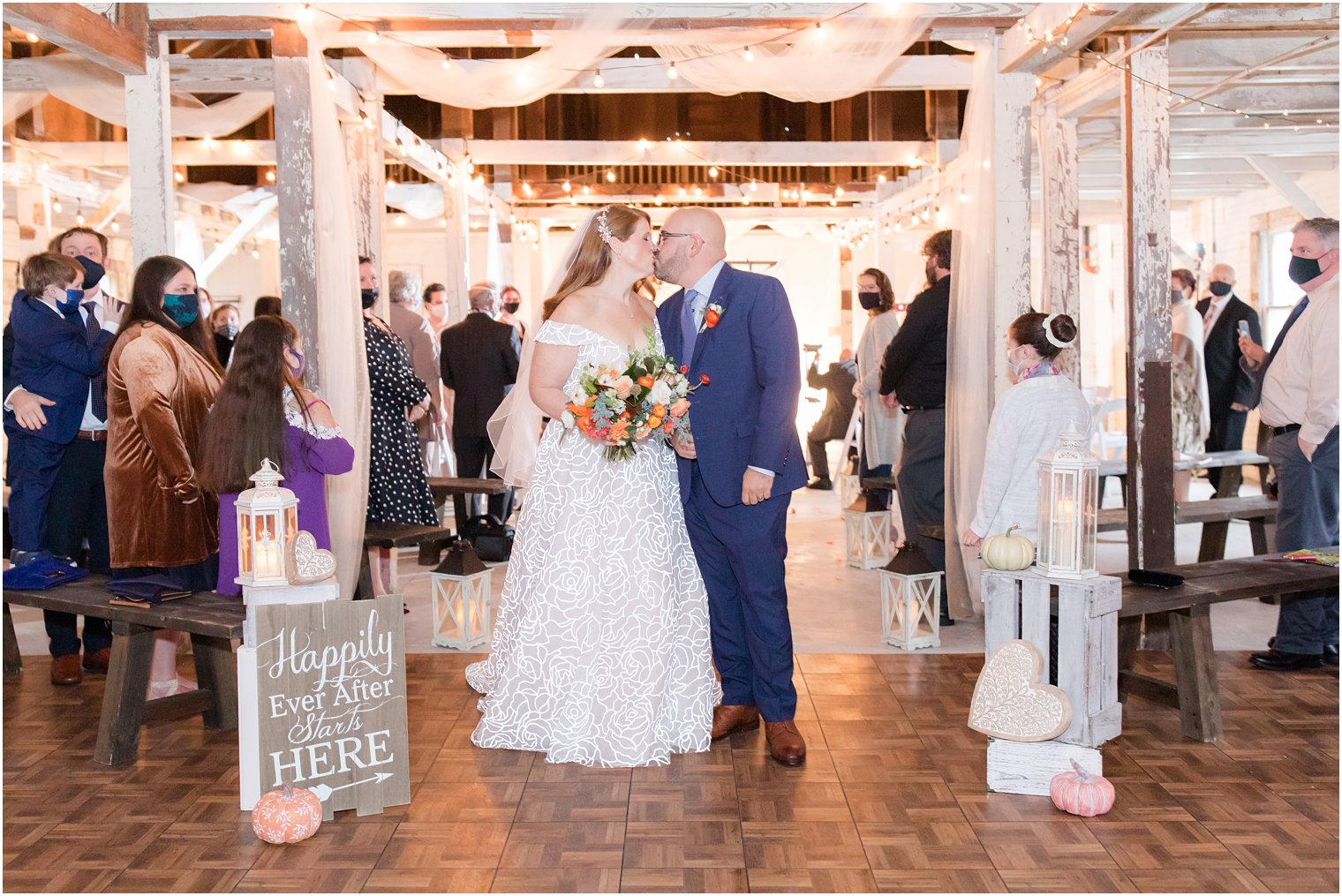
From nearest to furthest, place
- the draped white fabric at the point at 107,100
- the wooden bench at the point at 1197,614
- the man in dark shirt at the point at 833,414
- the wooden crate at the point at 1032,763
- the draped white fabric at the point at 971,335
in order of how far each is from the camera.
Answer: the wooden crate at the point at 1032,763 → the wooden bench at the point at 1197,614 → the draped white fabric at the point at 971,335 → the draped white fabric at the point at 107,100 → the man in dark shirt at the point at 833,414

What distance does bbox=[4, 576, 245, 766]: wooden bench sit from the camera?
3.69 meters

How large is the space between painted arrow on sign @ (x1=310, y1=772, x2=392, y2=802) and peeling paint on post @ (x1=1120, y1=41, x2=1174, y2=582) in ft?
10.8

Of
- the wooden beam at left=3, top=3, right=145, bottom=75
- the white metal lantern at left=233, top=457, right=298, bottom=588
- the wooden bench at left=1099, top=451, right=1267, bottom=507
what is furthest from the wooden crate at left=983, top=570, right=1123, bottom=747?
the wooden beam at left=3, top=3, right=145, bottom=75

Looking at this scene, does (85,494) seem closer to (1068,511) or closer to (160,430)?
(160,430)

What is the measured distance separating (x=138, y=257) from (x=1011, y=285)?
390cm

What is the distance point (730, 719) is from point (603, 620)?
0.56m

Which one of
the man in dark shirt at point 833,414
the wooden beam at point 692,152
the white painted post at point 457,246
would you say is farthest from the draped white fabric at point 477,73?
the man in dark shirt at point 833,414

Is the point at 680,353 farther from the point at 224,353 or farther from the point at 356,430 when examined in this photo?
the point at 224,353

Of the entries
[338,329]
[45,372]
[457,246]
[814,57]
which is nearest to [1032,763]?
[814,57]

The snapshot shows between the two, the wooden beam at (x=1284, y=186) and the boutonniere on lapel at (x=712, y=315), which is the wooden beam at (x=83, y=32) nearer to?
the boutonniere on lapel at (x=712, y=315)

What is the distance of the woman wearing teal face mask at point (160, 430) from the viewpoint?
407 cm

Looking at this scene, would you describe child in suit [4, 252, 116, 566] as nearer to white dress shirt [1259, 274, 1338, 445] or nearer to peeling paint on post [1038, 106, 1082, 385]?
peeling paint on post [1038, 106, 1082, 385]

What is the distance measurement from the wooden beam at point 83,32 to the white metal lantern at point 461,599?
2450mm

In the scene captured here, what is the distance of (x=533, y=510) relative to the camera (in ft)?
12.8
